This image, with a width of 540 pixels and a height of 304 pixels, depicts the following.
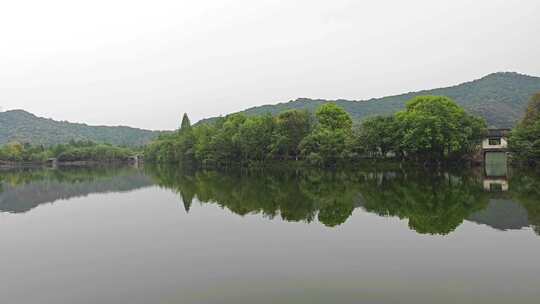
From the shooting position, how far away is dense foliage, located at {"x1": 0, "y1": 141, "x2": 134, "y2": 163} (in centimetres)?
12338

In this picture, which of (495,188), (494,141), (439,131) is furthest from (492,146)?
(495,188)

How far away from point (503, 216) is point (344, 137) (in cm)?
4260

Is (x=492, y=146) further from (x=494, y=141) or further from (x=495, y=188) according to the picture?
(x=495, y=188)

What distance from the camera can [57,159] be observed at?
139 m

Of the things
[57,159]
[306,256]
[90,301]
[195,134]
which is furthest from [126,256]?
[57,159]

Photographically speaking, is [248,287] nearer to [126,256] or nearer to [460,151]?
[126,256]

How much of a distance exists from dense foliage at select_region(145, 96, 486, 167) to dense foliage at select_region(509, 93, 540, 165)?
5741 mm

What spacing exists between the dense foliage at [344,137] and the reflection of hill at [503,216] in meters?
31.8

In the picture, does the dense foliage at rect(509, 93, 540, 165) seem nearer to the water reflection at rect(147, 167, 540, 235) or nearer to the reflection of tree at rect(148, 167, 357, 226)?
the water reflection at rect(147, 167, 540, 235)

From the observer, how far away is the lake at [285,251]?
9.58 metres

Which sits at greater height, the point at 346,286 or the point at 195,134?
the point at 195,134

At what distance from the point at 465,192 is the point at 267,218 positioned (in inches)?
576

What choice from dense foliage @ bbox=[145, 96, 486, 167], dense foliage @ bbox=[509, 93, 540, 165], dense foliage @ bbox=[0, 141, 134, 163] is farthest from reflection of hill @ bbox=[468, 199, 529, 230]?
dense foliage @ bbox=[0, 141, 134, 163]

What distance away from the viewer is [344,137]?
60.4 meters
